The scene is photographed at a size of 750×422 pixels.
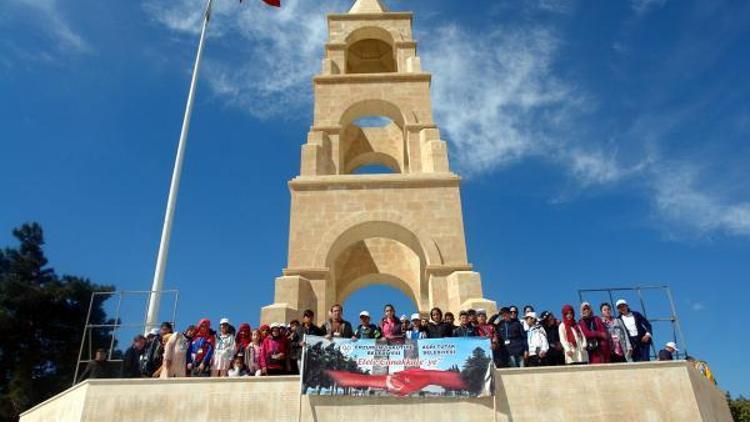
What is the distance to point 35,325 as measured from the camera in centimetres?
2825

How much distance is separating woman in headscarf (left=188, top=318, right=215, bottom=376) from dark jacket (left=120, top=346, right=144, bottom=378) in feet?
3.46

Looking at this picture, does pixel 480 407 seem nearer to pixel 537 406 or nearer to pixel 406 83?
pixel 537 406

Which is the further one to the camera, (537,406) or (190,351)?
(190,351)

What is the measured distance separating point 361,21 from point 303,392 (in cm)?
1657

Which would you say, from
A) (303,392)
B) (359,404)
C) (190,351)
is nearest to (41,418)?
(190,351)

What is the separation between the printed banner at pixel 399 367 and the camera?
382 inches

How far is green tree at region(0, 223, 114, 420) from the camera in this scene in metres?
26.2

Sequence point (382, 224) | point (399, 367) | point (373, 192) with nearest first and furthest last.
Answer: point (399, 367)
point (382, 224)
point (373, 192)

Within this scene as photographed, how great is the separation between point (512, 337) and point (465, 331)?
98 centimetres

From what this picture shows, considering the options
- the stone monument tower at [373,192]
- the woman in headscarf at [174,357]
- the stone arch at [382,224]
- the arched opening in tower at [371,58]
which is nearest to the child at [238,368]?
the woman in headscarf at [174,357]

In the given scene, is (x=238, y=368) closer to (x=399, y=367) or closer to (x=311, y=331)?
(x=311, y=331)

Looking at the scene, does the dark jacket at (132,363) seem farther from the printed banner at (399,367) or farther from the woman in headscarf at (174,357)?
the printed banner at (399,367)

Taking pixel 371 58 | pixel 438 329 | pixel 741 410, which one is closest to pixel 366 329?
pixel 438 329

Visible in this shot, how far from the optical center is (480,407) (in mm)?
9570
